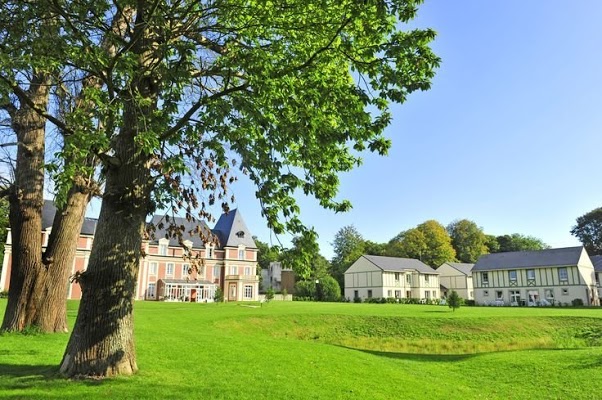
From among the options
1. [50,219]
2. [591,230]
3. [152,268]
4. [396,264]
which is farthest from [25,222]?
[591,230]

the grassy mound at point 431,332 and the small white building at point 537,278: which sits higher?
the small white building at point 537,278

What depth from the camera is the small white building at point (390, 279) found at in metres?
63.3

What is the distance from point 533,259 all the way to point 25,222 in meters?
60.7

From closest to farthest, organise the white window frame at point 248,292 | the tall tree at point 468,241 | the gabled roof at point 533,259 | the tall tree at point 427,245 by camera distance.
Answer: the gabled roof at point 533,259 → the white window frame at point 248,292 → the tall tree at point 427,245 → the tall tree at point 468,241

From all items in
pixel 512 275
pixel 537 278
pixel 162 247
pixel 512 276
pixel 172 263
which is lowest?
pixel 537 278

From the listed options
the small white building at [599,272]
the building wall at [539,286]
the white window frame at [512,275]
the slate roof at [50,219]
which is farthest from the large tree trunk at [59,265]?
the small white building at [599,272]

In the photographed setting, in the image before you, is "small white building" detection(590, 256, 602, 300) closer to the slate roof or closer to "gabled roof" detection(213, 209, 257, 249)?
"gabled roof" detection(213, 209, 257, 249)

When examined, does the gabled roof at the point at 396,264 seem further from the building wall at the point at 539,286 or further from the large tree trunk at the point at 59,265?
the large tree trunk at the point at 59,265

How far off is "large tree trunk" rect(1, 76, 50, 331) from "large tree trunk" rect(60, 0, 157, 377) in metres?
5.01

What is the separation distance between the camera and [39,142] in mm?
11773

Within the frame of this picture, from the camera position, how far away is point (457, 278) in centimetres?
7225

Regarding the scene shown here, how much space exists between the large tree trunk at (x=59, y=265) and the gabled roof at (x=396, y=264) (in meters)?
54.4

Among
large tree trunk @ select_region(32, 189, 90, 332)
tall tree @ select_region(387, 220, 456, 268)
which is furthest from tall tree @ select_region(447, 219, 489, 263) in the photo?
large tree trunk @ select_region(32, 189, 90, 332)

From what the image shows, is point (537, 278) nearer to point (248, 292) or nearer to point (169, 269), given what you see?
point (248, 292)
